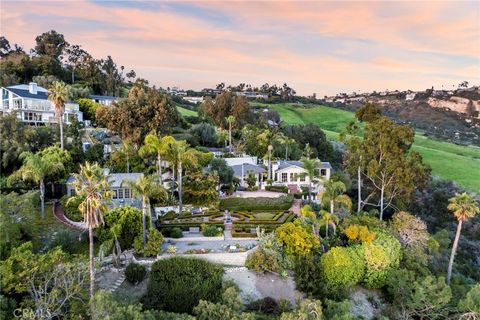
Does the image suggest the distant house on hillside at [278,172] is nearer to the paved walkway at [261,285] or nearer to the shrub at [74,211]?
the shrub at [74,211]

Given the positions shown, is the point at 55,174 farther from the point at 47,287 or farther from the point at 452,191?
the point at 452,191

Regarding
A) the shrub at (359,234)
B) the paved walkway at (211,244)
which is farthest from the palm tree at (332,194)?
the paved walkway at (211,244)

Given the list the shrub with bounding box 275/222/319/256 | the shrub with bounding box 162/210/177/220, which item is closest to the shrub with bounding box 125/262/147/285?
the shrub with bounding box 162/210/177/220

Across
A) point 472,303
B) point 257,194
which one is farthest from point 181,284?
point 257,194

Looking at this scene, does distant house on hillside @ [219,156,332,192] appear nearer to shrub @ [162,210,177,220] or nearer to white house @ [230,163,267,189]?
white house @ [230,163,267,189]

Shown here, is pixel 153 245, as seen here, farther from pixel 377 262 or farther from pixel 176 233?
pixel 377 262
